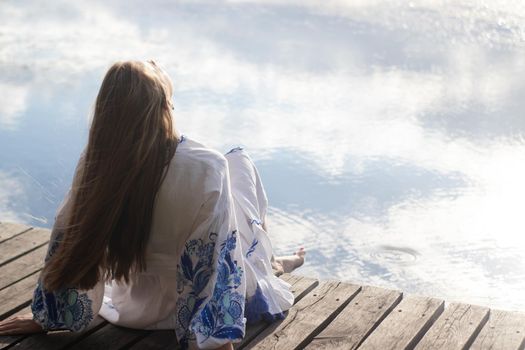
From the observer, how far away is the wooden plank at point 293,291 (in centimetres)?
228

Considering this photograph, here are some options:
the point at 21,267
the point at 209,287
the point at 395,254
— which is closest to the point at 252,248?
the point at 209,287

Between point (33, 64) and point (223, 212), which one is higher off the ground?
point (223, 212)

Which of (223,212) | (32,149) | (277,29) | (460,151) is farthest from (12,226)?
(277,29)

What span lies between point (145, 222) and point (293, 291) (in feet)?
2.06

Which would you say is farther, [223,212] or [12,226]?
[12,226]

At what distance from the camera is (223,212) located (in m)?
2.08

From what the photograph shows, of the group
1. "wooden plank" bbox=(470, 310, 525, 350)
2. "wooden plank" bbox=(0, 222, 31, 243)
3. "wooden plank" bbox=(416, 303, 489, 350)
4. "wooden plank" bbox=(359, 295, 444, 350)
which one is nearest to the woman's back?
"wooden plank" bbox=(359, 295, 444, 350)

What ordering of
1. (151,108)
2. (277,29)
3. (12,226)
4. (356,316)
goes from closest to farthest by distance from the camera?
(151,108)
(356,316)
(12,226)
(277,29)

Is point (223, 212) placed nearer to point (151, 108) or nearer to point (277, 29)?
point (151, 108)

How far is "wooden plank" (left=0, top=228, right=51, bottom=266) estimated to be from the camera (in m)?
2.77

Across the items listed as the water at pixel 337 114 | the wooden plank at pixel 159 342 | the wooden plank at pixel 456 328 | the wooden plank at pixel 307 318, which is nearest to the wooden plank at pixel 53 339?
the wooden plank at pixel 159 342

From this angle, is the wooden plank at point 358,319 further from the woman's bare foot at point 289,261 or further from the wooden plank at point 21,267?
the wooden plank at point 21,267

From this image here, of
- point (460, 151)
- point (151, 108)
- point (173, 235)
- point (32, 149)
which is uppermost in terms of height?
point (151, 108)

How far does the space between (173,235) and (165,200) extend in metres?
0.09
